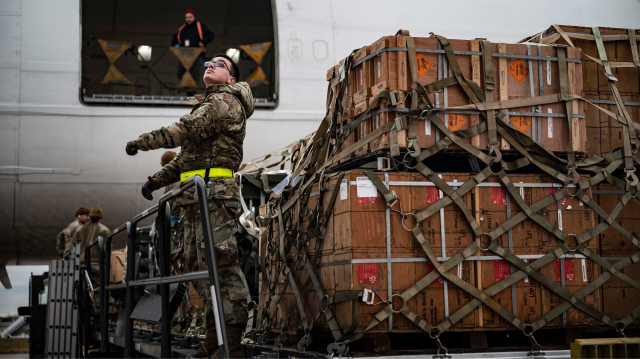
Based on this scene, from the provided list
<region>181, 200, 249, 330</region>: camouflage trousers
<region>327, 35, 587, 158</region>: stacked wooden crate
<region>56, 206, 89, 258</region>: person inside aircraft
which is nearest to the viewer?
<region>327, 35, 587, 158</region>: stacked wooden crate

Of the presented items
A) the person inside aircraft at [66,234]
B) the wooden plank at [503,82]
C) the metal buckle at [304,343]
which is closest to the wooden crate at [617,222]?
the wooden plank at [503,82]

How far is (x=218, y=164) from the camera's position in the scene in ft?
14.0

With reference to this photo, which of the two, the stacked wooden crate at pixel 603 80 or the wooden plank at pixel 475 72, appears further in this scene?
the stacked wooden crate at pixel 603 80


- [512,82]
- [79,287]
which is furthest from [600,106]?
[79,287]

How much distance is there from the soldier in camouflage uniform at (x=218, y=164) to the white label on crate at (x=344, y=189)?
796mm

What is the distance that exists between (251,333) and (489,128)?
212cm

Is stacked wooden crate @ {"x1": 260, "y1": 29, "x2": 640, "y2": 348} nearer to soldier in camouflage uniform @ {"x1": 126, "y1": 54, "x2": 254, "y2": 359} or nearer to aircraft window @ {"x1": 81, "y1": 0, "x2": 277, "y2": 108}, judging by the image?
soldier in camouflage uniform @ {"x1": 126, "y1": 54, "x2": 254, "y2": 359}

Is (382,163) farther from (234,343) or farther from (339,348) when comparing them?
(234,343)

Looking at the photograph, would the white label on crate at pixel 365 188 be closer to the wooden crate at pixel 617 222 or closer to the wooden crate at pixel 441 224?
the wooden crate at pixel 441 224

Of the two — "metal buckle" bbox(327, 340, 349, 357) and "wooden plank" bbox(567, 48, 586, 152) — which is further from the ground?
"wooden plank" bbox(567, 48, 586, 152)

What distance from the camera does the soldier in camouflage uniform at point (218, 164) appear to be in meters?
4.02

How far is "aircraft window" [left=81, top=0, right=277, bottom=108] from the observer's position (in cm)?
971

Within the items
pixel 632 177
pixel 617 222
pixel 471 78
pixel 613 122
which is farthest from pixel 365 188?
pixel 613 122

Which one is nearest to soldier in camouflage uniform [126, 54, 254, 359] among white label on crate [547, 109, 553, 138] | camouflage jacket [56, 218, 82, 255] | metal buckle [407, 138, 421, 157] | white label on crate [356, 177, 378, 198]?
white label on crate [356, 177, 378, 198]
